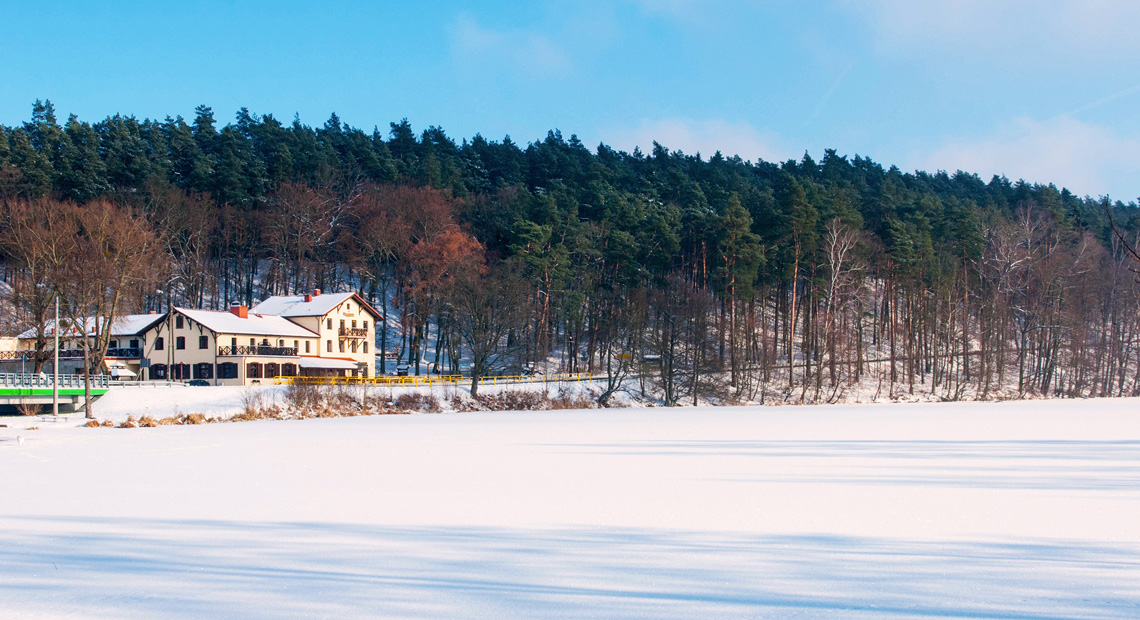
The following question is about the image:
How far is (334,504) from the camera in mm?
12195

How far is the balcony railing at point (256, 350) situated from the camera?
53500mm

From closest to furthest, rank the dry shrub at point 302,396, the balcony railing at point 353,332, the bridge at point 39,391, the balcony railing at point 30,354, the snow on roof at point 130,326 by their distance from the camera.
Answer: the bridge at point 39,391, the dry shrub at point 302,396, the balcony railing at point 30,354, the snow on roof at point 130,326, the balcony railing at point 353,332

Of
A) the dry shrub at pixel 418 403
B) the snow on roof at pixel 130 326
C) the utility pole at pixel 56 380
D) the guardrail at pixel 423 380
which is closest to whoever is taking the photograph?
the utility pole at pixel 56 380

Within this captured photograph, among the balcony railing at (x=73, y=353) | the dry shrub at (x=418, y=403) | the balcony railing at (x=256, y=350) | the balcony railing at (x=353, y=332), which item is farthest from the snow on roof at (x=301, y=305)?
the dry shrub at (x=418, y=403)

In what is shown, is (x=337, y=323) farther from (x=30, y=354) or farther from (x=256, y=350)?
(x=30, y=354)

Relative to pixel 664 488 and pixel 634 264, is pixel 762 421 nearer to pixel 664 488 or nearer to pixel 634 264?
pixel 664 488

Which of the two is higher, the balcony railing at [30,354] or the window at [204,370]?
the balcony railing at [30,354]

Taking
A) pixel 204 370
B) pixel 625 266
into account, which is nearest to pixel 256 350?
pixel 204 370

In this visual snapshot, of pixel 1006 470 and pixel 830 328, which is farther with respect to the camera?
pixel 830 328

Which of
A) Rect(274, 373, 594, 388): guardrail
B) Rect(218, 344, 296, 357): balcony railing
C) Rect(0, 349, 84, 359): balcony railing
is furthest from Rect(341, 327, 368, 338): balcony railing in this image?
Rect(0, 349, 84, 359): balcony railing

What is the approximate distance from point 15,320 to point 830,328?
48.8 meters

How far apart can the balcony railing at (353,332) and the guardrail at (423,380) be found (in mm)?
9213

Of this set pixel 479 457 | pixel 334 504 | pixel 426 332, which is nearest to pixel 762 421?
pixel 479 457

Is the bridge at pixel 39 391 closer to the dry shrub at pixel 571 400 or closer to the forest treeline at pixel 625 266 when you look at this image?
the forest treeline at pixel 625 266
